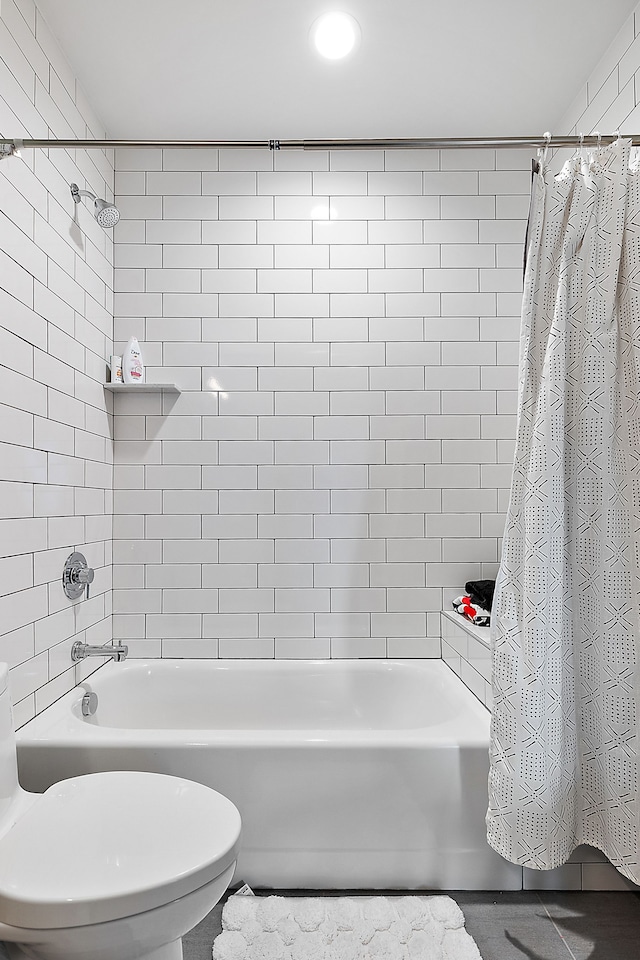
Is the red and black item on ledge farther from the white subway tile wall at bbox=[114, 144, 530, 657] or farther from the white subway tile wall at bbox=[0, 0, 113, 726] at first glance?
the white subway tile wall at bbox=[0, 0, 113, 726]

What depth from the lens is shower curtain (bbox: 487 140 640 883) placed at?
1.67 metres

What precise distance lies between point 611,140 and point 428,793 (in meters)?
1.89

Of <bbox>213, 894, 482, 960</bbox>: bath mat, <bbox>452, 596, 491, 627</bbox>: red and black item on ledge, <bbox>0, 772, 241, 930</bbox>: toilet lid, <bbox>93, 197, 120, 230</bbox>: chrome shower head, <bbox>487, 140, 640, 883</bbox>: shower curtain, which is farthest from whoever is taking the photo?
<bbox>452, 596, 491, 627</bbox>: red and black item on ledge

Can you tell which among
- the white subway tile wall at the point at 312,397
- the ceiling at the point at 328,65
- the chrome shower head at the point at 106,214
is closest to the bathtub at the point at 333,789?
the white subway tile wall at the point at 312,397

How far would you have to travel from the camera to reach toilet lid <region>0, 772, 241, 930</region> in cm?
125

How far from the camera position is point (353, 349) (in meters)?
2.97

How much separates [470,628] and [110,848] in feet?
4.98

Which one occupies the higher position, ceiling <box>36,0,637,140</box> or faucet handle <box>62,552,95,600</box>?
ceiling <box>36,0,637,140</box>

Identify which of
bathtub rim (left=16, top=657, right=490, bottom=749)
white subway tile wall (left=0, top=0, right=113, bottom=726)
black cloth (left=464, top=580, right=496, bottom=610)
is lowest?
bathtub rim (left=16, top=657, right=490, bottom=749)

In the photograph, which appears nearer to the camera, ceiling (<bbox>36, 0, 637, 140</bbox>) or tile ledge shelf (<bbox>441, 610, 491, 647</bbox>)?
ceiling (<bbox>36, 0, 637, 140</bbox>)

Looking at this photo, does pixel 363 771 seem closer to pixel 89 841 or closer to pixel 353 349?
pixel 89 841

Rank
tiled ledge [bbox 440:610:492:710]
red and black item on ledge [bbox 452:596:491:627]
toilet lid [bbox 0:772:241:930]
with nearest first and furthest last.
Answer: toilet lid [bbox 0:772:241:930] < tiled ledge [bbox 440:610:492:710] < red and black item on ledge [bbox 452:596:491:627]

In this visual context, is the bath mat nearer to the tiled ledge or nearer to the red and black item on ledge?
the tiled ledge

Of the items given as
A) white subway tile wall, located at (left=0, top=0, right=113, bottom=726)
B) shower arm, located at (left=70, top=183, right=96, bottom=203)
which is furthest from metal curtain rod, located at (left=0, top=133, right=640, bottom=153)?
shower arm, located at (left=70, top=183, right=96, bottom=203)
